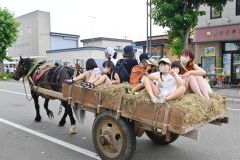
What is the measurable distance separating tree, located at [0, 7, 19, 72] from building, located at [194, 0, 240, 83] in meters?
20.8

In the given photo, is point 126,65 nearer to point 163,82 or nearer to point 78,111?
point 78,111

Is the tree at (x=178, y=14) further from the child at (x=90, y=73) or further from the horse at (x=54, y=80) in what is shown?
the child at (x=90, y=73)

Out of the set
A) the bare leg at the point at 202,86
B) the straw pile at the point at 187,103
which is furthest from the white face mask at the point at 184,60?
the straw pile at the point at 187,103

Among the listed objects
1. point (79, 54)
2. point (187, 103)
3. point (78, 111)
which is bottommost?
point (78, 111)

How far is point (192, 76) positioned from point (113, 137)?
5.34ft

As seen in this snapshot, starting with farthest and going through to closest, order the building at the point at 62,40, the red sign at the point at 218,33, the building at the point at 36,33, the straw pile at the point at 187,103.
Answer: the building at the point at 62,40, the building at the point at 36,33, the red sign at the point at 218,33, the straw pile at the point at 187,103

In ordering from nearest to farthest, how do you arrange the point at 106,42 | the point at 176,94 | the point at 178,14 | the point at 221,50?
the point at 176,94, the point at 178,14, the point at 221,50, the point at 106,42

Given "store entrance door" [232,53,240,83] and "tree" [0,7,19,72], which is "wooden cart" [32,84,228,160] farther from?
"tree" [0,7,19,72]

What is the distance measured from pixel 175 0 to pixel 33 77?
30.8ft

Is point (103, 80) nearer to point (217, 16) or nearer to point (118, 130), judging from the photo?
point (118, 130)

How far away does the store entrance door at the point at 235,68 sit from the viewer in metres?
17.2

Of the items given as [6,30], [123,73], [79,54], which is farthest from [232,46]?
[6,30]

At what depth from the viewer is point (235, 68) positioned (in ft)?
56.9

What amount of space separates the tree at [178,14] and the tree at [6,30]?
20732 mm
